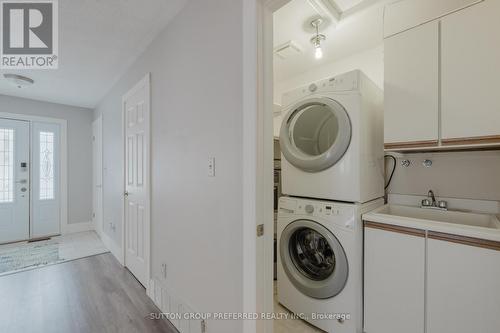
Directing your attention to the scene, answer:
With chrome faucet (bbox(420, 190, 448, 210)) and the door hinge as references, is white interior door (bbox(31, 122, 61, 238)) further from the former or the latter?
chrome faucet (bbox(420, 190, 448, 210))

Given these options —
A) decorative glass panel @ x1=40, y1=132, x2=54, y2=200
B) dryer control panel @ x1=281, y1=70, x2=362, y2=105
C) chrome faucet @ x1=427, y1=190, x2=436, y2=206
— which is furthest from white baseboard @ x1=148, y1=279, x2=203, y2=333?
decorative glass panel @ x1=40, y1=132, x2=54, y2=200

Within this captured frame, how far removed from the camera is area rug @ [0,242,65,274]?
270 cm

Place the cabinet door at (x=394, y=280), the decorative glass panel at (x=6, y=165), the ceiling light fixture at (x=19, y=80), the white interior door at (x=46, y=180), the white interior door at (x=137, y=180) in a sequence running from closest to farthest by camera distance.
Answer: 1. the cabinet door at (x=394, y=280)
2. the white interior door at (x=137, y=180)
3. the ceiling light fixture at (x=19, y=80)
4. the decorative glass panel at (x=6, y=165)
5. the white interior door at (x=46, y=180)

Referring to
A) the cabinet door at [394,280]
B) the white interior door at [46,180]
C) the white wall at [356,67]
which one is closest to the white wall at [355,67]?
the white wall at [356,67]

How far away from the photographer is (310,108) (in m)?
1.83

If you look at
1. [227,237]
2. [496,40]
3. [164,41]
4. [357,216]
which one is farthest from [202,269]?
[496,40]

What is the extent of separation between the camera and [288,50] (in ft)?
7.38

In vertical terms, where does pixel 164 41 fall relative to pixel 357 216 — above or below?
above

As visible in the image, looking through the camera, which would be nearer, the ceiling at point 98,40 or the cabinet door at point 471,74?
the cabinet door at point 471,74

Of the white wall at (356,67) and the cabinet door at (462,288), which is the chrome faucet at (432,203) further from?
the white wall at (356,67)

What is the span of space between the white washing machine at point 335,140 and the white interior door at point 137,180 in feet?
4.34

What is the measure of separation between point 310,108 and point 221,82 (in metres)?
0.86

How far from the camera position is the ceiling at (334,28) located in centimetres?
167

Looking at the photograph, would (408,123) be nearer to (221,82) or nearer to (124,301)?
(221,82)
